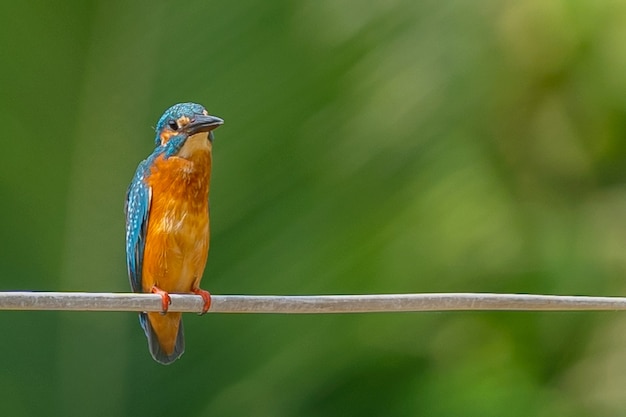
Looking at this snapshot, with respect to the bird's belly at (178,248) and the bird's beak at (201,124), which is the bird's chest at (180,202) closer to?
the bird's belly at (178,248)

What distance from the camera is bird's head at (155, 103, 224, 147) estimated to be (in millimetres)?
3092

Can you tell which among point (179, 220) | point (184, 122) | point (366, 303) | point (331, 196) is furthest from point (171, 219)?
point (366, 303)

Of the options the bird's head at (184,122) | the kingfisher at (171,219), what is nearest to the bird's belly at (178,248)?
the kingfisher at (171,219)

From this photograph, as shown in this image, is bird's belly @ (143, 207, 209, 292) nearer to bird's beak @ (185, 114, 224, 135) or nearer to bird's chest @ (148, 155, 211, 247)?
bird's chest @ (148, 155, 211, 247)

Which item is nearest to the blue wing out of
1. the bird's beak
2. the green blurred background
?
the green blurred background

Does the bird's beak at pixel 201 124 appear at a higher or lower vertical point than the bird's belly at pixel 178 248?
higher

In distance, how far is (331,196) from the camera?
350 centimetres

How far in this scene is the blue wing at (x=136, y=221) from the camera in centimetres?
321

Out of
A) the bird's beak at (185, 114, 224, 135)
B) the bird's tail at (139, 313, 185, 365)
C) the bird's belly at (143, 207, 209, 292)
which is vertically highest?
the bird's beak at (185, 114, 224, 135)

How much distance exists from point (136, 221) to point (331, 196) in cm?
65

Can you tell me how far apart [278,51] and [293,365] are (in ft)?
3.27

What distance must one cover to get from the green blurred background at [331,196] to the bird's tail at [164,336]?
0.63 feet

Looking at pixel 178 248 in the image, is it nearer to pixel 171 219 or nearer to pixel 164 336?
pixel 171 219

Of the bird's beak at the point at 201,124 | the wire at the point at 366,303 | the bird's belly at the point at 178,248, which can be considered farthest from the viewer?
the bird's belly at the point at 178,248
